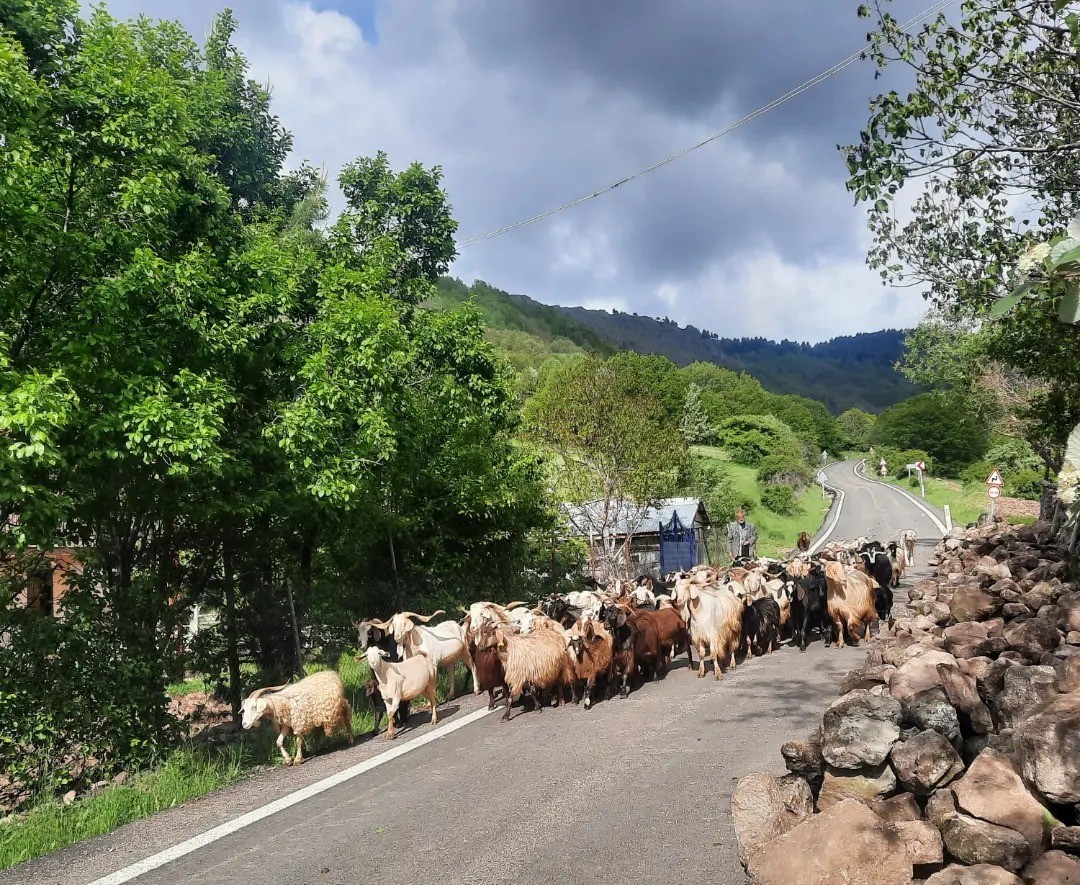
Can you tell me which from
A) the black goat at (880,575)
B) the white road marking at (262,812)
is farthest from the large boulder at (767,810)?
the black goat at (880,575)

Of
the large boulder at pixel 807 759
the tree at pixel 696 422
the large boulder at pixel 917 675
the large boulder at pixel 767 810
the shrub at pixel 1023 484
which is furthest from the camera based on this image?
the tree at pixel 696 422

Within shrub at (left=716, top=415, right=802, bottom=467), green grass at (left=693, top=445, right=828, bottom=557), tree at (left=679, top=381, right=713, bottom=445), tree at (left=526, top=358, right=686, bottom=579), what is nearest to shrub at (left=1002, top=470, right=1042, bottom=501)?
green grass at (left=693, top=445, right=828, bottom=557)

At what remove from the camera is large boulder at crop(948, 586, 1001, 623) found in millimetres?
6855

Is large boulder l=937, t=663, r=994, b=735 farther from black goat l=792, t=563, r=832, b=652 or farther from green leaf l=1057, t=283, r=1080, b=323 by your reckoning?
black goat l=792, t=563, r=832, b=652

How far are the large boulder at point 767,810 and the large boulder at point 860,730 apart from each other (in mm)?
244

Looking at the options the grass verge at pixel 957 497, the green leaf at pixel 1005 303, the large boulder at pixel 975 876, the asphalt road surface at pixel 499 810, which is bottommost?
the grass verge at pixel 957 497

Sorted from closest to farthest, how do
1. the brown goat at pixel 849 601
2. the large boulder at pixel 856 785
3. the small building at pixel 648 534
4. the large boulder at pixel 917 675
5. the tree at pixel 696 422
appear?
the large boulder at pixel 856 785 → the large boulder at pixel 917 675 → the brown goat at pixel 849 601 → the small building at pixel 648 534 → the tree at pixel 696 422

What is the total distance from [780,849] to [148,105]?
28.1ft

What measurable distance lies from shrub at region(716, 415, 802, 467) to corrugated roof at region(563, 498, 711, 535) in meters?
43.2

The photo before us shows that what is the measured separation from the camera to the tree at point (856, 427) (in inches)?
6088

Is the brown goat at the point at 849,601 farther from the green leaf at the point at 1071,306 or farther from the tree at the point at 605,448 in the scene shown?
the green leaf at the point at 1071,306

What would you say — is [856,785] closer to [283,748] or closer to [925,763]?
[925,763]

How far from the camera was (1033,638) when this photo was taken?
4766mm

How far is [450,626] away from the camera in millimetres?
10570
